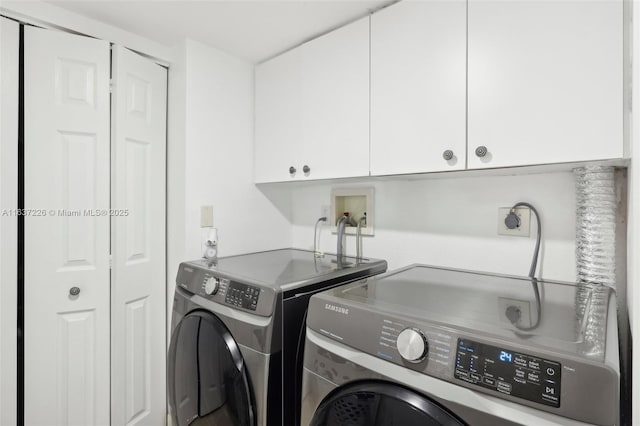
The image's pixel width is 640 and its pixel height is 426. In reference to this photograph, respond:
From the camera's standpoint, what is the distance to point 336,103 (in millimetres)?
1458

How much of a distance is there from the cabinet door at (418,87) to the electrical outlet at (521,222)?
14.3 inches

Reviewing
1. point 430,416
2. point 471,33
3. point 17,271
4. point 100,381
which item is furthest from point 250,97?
point 430,416

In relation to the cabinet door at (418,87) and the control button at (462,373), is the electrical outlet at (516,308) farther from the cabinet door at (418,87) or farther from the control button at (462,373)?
the cabinet door at (418,87)

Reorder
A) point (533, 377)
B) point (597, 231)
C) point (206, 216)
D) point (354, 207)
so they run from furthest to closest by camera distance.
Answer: point (354, 207) → point (206, 216) → point (597, 231) → point (533, 377)

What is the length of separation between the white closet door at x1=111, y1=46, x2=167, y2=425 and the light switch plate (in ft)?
0.74

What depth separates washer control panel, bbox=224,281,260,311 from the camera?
3.59 ft

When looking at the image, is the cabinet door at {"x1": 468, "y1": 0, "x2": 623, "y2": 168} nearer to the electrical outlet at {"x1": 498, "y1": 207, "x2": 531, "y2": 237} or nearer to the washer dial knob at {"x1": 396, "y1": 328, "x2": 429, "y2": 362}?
the electrical outlet at {"x1": 498, "y1": 207, "x2": 531, "y2": 237}

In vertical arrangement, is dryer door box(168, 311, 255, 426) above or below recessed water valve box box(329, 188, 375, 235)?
below

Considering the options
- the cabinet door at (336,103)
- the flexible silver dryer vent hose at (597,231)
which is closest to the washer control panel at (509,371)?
the flexible silver dryer vent hose at (597,231)

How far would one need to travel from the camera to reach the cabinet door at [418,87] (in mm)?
1124

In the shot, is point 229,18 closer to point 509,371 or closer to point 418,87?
point 418,87

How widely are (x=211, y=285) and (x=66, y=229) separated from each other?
73 cm

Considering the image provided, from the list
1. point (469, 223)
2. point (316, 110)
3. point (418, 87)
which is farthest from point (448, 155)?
point (316, 110)

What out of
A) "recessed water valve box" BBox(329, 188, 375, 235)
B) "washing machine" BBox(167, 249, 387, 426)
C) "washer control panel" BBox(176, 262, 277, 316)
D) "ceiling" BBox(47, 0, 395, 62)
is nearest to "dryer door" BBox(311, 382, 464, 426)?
"washing machine" BBox(167, 249, 387, 426)
